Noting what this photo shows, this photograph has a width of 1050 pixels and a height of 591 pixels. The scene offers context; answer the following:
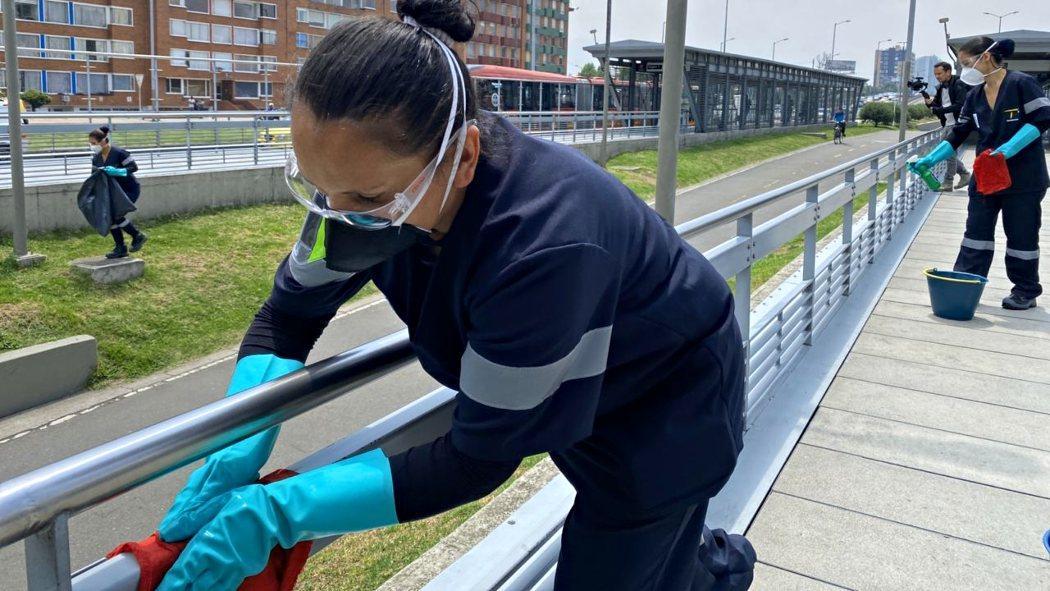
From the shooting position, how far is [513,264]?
4.42ft

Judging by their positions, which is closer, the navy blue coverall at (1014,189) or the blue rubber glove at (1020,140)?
the blue rubber glove at (1020,140)

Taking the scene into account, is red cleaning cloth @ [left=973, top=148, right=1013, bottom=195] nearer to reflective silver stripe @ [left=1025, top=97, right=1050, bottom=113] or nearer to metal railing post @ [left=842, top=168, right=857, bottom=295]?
reflective silver stripe @ [left=1025, top=97, right=1050, bottom=113]

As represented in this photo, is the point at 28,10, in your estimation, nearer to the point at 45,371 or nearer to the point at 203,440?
the point at 45,371

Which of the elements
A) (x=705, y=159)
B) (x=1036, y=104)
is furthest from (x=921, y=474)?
(x=705, y=159)

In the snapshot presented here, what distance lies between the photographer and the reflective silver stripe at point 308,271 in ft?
6.06

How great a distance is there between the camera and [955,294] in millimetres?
6105

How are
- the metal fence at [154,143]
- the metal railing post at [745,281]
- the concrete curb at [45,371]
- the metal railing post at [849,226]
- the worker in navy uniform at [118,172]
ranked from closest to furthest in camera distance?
the metal railing post at [745,281] < the metal railing post at [849,226] < the concrete curb at [45,371] < the worker in navy uniform at [118,172] < the metal fence at [154,143]

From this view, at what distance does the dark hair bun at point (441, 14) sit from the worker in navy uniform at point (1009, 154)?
542 centimetres

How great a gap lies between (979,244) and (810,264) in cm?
226

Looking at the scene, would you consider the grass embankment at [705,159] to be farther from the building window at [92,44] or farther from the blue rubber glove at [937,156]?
the building window at [92,44]

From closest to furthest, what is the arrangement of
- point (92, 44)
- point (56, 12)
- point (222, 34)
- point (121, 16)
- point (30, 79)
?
1. point (30, 79)
2. point (56, 12)
3. point (92, 44)
4. point (121, 16)
5. point (222, 34)

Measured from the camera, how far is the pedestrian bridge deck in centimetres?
308

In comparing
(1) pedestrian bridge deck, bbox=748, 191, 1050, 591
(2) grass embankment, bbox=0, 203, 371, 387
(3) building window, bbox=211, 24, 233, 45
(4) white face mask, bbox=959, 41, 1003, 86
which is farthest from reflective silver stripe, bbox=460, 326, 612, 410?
(3) building window, bbox=211, 24, 233, 45

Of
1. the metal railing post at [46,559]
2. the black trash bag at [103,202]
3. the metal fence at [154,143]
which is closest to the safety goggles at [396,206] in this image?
the metal railing post at [46,559]
